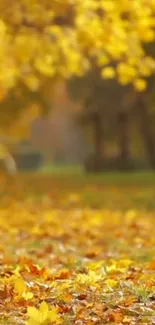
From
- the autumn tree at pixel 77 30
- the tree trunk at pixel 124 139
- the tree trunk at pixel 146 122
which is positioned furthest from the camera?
the tree trunk at pixel 124 139

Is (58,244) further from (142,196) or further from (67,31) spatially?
(142,196)

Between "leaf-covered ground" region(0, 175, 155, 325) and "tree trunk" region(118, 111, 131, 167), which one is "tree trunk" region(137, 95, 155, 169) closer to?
"tree trunk" region(118, 111, 131, 167)

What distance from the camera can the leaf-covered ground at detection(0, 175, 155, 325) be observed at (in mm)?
5527

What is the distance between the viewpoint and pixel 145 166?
133 ft

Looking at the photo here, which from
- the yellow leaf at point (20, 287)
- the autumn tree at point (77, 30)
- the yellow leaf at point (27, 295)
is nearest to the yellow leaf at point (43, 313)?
the yellow leaf at point (27, 295)

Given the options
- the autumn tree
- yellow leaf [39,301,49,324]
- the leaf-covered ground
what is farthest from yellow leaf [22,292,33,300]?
the autumn tree

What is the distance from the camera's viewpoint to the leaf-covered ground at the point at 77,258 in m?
5.53

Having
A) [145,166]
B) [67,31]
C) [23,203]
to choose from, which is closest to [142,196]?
[23,203]

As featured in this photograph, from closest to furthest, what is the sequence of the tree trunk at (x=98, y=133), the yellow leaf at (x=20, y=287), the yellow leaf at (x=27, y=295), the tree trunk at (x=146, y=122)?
the yellow leaf at (x=27, y=295) < the yellow leaf at (x=20, y=287) < the tree trunk at (x=146, y=122) < the tree trunk at (x=98, y=133)

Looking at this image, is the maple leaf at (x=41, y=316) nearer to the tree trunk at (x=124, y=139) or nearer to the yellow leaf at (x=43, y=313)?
the yellow leaf at (x=43, y=313)

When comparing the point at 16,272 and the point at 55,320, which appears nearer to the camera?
the point at 55,320

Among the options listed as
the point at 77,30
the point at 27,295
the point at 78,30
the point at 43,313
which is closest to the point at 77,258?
the point at 27,295

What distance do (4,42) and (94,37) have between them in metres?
2.41

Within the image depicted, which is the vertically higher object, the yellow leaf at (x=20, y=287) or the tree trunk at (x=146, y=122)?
the yellow leaf at (x=20, y=287)
